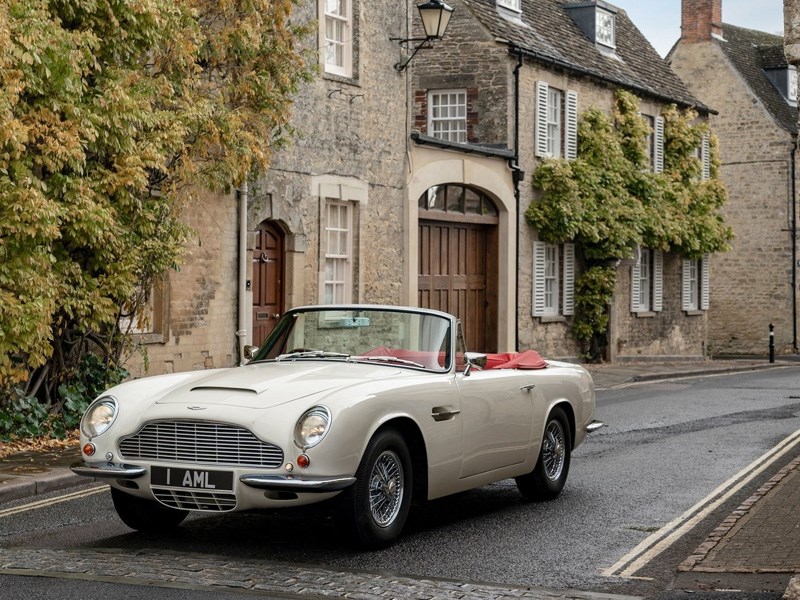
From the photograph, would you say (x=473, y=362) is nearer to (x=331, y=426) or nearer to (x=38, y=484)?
(x=331, y=426)

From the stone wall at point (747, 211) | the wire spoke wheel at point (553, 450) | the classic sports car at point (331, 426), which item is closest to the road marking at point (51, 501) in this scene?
the classic sports car at point (331, 426)

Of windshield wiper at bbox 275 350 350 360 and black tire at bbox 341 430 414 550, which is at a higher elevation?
windshield wiper at bbox 275 350 350 360

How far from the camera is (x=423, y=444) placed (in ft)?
25.2

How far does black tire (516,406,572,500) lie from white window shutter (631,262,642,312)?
21.0 meters

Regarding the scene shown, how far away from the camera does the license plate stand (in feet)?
22.7

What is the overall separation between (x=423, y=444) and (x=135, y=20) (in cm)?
739

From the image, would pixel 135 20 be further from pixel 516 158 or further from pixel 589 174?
pixel 589 174

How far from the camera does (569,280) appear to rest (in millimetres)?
27719

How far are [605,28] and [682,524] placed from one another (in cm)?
2354

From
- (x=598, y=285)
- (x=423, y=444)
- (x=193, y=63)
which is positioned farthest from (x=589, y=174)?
(x=423, y=444)

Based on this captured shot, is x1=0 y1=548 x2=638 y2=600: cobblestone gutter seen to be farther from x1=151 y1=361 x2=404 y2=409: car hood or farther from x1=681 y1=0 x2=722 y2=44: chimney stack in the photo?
x1=681 y1=0 x2=722 y2=44: chimney stack

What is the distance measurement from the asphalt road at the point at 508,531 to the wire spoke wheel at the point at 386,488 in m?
0.22

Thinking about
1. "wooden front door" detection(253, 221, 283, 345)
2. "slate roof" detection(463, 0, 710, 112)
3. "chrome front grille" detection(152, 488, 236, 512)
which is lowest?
"chrome front grille" detection(152, 488, 236, 512)

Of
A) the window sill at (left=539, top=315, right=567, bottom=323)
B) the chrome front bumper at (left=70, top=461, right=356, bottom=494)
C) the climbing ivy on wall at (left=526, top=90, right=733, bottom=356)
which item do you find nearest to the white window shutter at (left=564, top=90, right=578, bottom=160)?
the climbing ivy on wall at (left=526, top=90, right=733, bottom=356)
